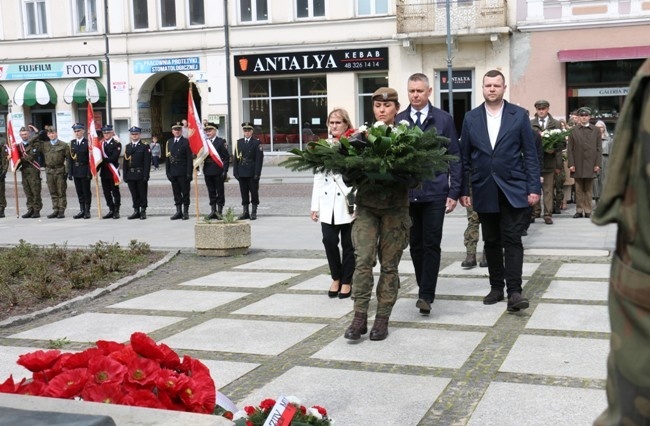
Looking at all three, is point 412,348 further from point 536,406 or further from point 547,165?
point 547,165

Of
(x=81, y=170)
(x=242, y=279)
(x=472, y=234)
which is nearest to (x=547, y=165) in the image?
(x=472, y=234)

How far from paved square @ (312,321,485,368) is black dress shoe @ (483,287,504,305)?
1.09 m

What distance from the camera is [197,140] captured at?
650 inches

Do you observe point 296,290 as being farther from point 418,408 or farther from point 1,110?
point 1,110

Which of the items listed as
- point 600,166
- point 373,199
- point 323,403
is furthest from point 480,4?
point 323,403

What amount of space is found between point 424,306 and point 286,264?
3.60 meters

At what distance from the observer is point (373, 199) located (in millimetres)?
6398

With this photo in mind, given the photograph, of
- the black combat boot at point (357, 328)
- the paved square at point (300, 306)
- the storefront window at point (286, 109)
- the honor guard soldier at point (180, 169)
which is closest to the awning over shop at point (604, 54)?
the storefront window at point (286, 109)

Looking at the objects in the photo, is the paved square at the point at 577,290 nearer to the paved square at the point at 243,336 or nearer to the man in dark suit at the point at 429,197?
the man in dark suit at the point at 429,197

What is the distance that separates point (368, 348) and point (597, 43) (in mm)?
23923

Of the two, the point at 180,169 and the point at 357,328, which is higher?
the point at 180,169

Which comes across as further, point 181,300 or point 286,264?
point 286,264

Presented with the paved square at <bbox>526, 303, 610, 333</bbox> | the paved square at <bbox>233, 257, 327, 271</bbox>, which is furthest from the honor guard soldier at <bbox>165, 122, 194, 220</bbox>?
the paved square at <bbox>526, 303, 610, 333</bbox>

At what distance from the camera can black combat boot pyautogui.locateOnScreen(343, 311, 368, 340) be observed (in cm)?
639
